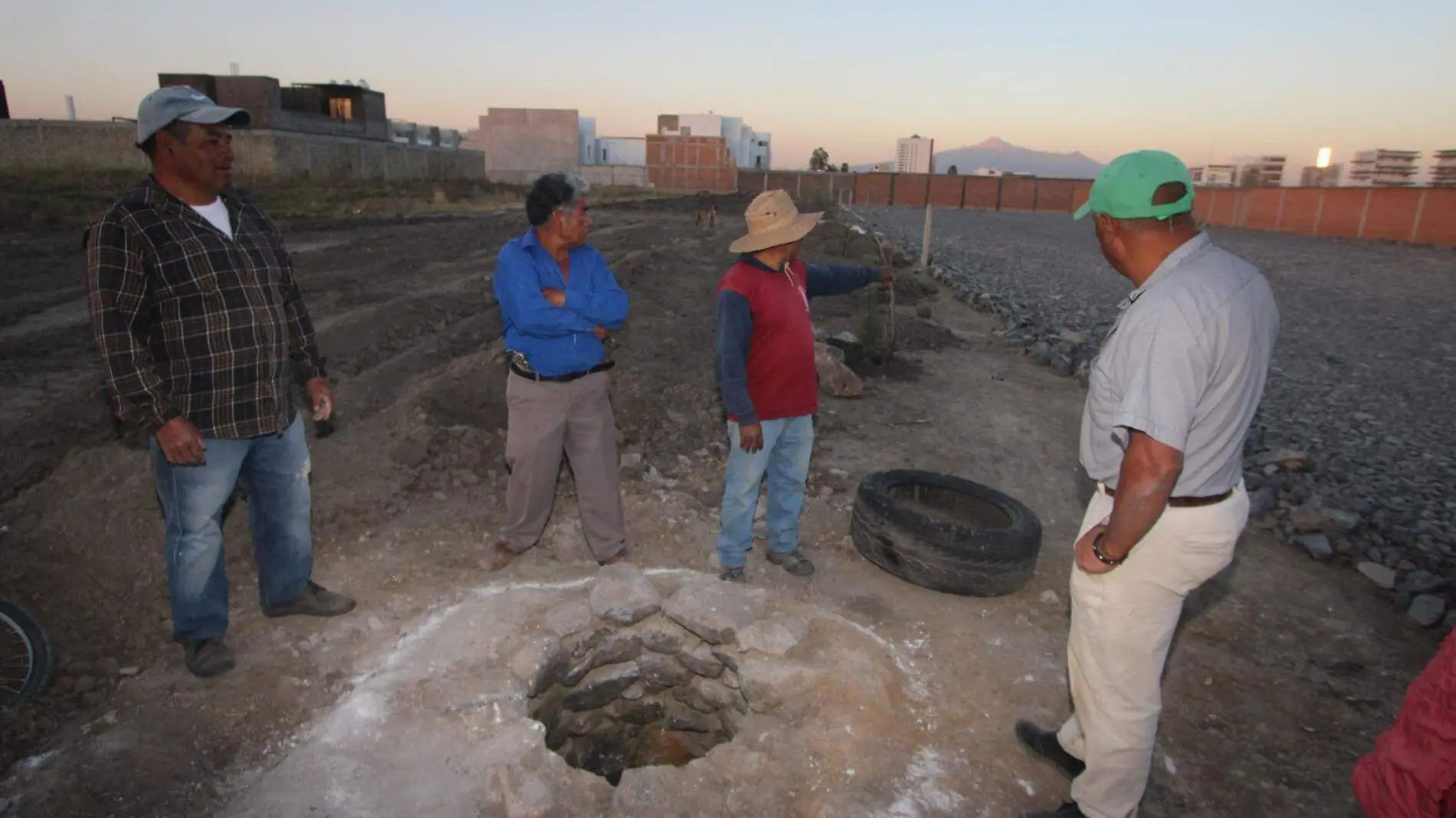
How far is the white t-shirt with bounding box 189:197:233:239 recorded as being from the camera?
3092mm

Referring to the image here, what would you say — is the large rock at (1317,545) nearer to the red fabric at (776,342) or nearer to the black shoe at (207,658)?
the red fabric at (776,342)

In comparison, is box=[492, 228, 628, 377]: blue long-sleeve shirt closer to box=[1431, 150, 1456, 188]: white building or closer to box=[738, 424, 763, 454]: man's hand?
box=[738, 424, 763, 454]: man's hand

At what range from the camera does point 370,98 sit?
139ft

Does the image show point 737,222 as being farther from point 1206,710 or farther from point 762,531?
point 1206,710

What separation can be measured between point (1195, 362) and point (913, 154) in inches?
2854

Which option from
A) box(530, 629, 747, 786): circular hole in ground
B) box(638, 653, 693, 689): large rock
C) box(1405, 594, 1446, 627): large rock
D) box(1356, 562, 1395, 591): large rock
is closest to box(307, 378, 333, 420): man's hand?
box(530, 629, 747, 786): circular hole in ground

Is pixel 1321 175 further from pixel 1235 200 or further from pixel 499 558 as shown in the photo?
pixel 499 558

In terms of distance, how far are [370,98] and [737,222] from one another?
27.3m

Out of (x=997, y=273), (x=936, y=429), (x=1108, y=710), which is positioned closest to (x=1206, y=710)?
(x=1108, y=710)

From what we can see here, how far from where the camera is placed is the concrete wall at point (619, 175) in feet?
179

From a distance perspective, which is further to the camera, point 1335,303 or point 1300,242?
point 1300,242

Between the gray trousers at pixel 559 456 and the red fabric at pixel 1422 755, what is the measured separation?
3197mm

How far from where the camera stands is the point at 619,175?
181ft

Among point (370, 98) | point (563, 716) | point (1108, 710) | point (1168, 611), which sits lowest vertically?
point (563, 716)
